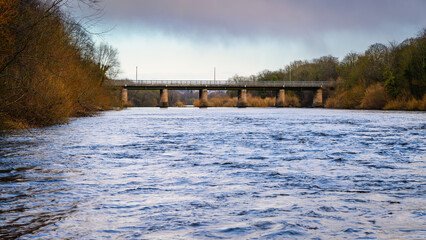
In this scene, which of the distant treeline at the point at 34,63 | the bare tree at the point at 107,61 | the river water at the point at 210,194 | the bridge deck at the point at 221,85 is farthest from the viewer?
the bridge deck at the point at 221,85

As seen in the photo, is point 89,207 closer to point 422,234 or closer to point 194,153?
point 422,234

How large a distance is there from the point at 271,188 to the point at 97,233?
414cm

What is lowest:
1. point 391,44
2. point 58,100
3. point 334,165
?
point 334,165

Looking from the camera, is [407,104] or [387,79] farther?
[387,79]

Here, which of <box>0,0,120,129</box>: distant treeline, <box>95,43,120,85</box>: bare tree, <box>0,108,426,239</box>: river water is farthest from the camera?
<box>95,43,120,85</box>: bare tree

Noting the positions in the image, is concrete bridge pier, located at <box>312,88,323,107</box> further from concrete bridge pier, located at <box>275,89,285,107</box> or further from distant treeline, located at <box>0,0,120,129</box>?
distant treeline, located at <box>0,0,120,129</box>

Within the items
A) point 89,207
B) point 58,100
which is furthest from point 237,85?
point 89,207

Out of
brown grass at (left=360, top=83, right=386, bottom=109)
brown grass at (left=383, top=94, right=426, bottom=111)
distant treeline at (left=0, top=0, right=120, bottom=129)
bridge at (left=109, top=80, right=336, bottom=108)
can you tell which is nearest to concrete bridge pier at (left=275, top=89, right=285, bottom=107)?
bridge at (left=109, top=80, right=336, bottom=108)

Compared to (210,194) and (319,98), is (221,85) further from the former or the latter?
(210,194)

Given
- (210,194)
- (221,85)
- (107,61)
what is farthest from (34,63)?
(221,85)

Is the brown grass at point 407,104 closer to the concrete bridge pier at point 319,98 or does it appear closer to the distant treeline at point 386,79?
the distant treeline at point 386,79

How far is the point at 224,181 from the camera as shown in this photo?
10055 mm

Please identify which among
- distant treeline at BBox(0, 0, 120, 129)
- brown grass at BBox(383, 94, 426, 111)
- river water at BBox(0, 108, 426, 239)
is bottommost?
river water at BBox(0, 108, 426, 239)

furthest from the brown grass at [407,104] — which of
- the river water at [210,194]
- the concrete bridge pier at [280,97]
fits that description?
the river water at [210,194]
